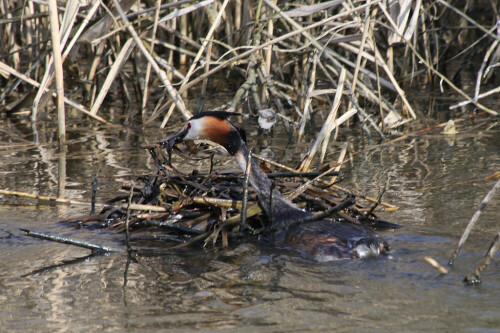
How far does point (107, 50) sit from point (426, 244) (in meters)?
5.03

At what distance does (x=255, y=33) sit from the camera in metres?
6.05

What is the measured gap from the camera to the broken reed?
5.63 meters

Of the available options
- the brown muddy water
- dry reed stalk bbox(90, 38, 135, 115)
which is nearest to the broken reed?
dry reed stalk bbox(90, 38, 135, 115)

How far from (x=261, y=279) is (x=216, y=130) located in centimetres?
112

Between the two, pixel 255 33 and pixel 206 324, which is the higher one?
pixel 255 33

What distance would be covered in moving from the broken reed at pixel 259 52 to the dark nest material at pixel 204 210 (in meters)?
0.63

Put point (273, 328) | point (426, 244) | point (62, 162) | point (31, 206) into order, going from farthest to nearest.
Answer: point (62, 162), point (31, 206), point (426, 244), point (273, 328)

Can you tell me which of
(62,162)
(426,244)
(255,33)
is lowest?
(62,162)

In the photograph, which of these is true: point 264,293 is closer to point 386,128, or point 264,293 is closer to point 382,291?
point 382,291

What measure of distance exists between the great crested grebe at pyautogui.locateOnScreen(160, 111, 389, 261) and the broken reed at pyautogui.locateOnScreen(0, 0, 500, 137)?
774 millimetres

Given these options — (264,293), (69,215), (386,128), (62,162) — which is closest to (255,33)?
(386,128)

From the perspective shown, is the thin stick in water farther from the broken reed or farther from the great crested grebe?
the broken reed

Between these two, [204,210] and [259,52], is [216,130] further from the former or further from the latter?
[259,52]

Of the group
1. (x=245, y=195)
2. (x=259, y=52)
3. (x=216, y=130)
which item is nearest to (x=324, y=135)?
(x=216, y=130)
